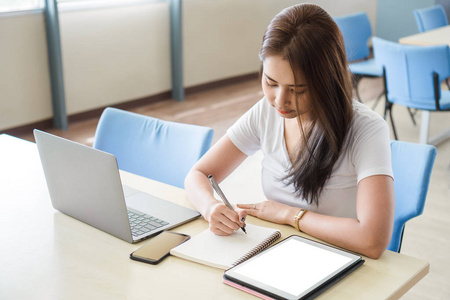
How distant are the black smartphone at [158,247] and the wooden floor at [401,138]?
137 cm

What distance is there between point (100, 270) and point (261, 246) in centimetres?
38

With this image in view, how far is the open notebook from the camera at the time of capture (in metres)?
1.28

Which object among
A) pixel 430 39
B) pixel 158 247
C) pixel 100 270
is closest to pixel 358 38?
pixel 430 39

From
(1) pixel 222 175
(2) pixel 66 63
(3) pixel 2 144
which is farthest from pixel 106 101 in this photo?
(1) pixel 222 175

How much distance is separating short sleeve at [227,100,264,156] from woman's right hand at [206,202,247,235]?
350mm

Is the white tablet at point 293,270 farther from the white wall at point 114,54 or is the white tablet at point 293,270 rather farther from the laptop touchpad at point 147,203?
the white wall at point 114,54

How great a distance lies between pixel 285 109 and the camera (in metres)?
1.43

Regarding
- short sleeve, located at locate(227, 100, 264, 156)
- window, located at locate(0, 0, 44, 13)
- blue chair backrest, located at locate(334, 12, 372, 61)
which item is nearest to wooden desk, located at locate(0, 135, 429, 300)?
short sleeve, located at locate(227, 100, 264, 156)

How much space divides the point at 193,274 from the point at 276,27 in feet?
2.13

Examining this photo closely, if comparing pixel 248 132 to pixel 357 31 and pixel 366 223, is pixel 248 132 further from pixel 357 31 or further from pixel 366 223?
pixel 357 31

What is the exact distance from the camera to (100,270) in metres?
1.26

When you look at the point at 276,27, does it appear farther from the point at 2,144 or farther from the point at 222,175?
the point at 2,144

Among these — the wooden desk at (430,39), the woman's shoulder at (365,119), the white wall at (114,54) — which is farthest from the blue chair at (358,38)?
the woman's shoulder at (365,119)

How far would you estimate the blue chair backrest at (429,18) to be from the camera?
17.4ft
